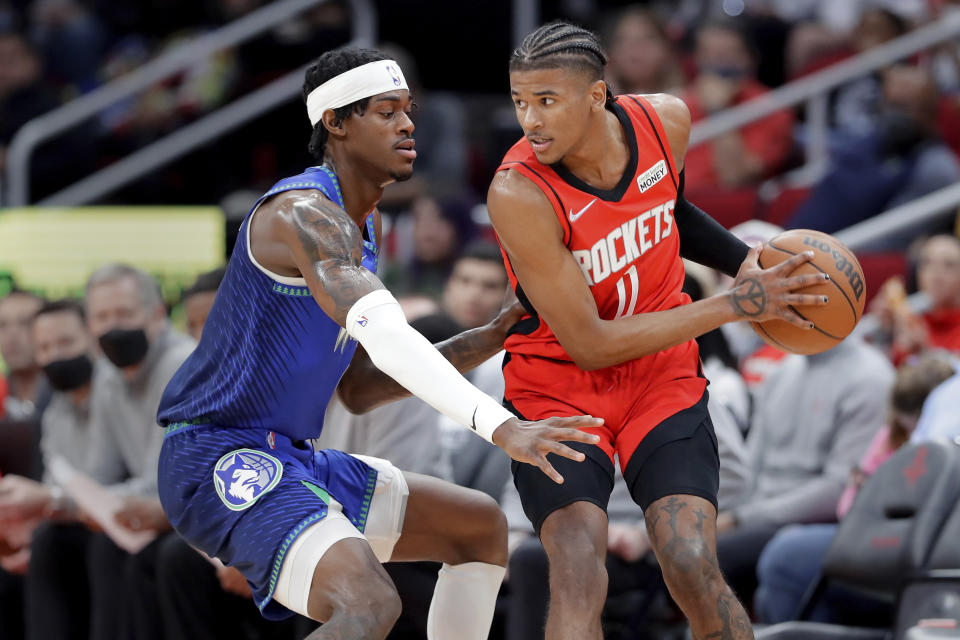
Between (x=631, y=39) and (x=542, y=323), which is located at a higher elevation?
(x=631, y=39)

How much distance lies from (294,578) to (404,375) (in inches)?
25.4

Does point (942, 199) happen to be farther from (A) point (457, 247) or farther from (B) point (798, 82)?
(A) point (457, 247)

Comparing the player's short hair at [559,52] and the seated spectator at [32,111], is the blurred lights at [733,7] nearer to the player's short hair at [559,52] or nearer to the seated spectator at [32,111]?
the seated spectator at [32,111]

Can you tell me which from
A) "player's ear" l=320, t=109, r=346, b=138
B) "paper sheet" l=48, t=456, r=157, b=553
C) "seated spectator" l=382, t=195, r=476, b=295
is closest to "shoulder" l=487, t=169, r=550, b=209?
"player's ear" l=320, t=109, r=346, b=138

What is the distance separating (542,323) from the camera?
164 inches

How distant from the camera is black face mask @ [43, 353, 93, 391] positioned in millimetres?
6641

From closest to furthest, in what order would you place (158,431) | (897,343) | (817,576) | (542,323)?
(542,323) → (817,576) → (158,431) → (897,343)

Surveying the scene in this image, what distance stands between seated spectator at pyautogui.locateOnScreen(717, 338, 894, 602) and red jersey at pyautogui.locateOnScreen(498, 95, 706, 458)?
74.2 inches

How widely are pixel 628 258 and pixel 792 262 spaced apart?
47cm

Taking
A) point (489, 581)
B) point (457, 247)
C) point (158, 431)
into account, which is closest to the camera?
point (489, 581)

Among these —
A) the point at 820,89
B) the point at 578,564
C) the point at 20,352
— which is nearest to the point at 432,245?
the point at 20,352

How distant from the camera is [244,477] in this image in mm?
3900

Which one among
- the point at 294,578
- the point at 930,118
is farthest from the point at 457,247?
the point at 294,578

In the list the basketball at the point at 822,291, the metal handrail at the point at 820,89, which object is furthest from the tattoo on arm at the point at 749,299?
the metal handrail at the point at 820,89
